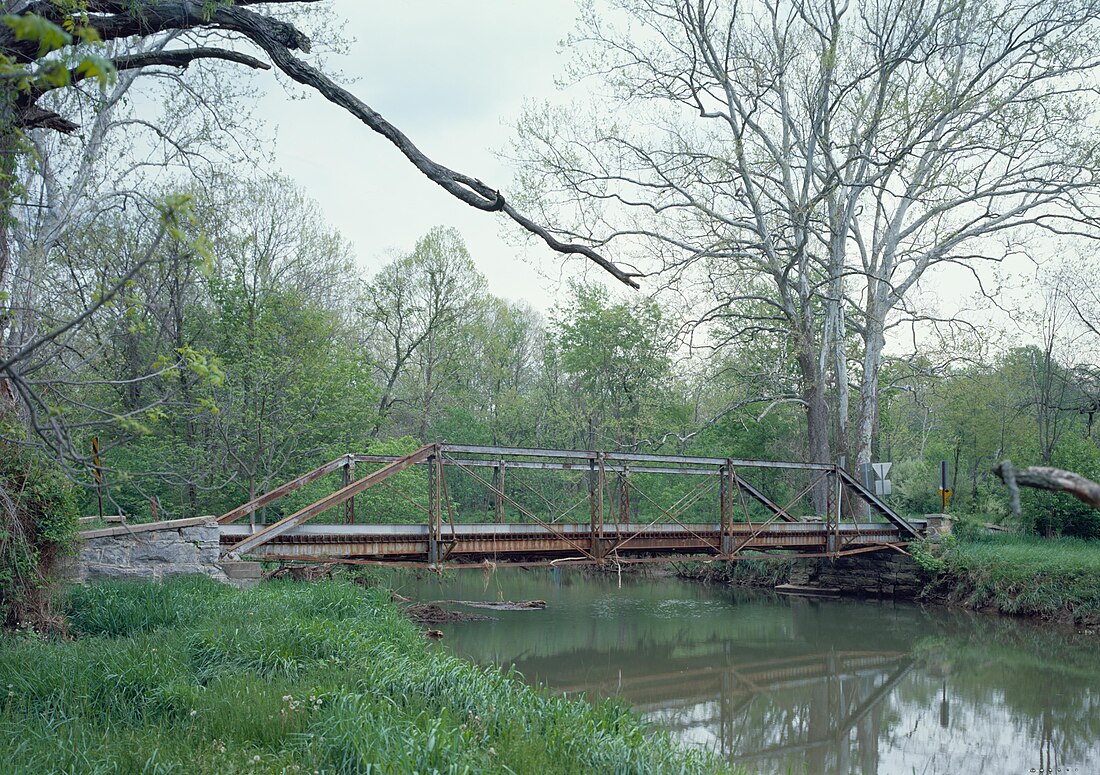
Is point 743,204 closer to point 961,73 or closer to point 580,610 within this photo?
point 961,73

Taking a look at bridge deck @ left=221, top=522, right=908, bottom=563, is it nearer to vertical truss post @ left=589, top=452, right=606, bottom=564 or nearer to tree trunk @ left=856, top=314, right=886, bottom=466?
vertical truss post @ left=589, top=452, right=606, bottom=564

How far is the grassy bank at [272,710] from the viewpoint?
4.52m

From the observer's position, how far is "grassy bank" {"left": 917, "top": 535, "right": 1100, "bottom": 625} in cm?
1614

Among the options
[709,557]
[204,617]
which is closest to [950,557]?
[709,557]

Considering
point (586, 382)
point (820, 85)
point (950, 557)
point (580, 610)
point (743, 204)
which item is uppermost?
point (820, 85)

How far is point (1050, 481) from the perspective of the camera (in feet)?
9.38

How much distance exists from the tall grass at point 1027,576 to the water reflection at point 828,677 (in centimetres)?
64

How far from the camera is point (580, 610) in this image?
18.6 metres

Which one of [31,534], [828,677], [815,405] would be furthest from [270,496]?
[815,405]

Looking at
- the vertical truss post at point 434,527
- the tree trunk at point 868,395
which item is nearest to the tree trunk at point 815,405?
the tree trunk at point 868,395

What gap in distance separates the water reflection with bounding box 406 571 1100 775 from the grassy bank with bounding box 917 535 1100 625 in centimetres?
62

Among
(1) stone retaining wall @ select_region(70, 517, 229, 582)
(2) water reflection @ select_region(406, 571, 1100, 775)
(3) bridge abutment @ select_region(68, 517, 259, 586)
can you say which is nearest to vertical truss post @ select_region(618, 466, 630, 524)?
(2) water reflection @ select_region(406, 571, 1100, 775)

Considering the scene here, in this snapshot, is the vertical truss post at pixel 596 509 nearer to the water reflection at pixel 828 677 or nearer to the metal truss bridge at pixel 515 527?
the metal truss bridge at pixel 515 527

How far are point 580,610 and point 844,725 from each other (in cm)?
897
